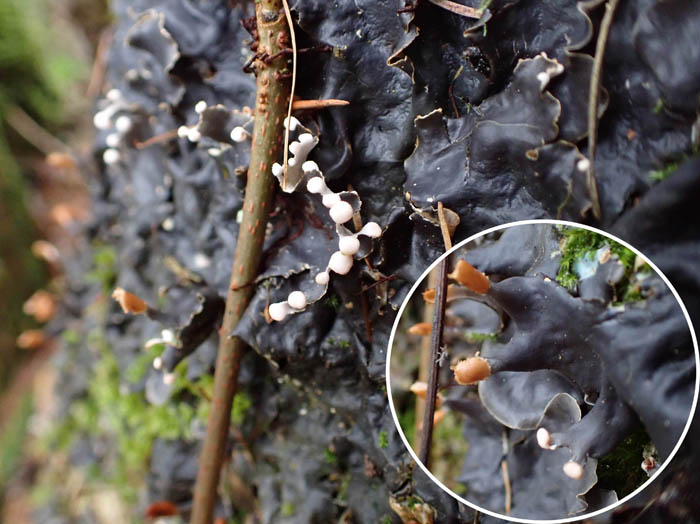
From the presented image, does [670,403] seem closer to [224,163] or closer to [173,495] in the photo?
[224,163]

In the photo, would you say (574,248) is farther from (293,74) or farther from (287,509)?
(287,509)

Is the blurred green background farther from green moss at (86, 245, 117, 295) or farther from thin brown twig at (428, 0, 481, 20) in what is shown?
thin brown twig at (428, 0, 481, 20)

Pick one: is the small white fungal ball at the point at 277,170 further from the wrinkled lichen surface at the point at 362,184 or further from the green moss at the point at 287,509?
the green moss at the point at 287,509

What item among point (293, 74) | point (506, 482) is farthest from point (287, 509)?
point (293, 74)

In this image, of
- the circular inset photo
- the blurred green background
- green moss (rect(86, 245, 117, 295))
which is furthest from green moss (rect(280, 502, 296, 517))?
the blurred green background

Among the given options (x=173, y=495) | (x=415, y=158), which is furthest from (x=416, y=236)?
(x=173, y=495)

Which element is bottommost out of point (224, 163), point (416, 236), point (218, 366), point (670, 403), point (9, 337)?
point (9, 337)
